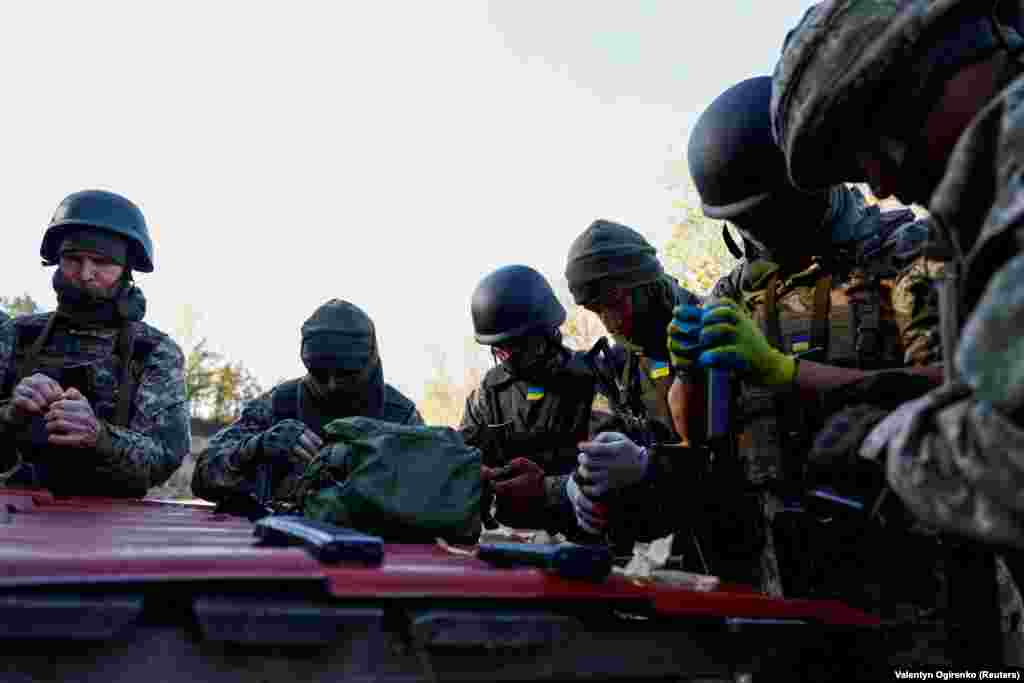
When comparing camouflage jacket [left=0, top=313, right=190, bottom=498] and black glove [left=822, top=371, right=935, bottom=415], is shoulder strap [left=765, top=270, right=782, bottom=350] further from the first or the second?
camouflage jacket [left=0, top=313, right=190, bottom=498]

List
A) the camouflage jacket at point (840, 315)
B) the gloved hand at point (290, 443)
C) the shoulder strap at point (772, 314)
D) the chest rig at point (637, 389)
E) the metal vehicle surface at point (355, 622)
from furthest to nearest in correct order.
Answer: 1. the gloved hand at point (290, 443)
2. the chest rig at point (637, 389)
3. the shoulder strap at point (772, 314)
4. the camouflage jacket at point (840, 315)
5. the metal vehicle surface at point (355, 622)

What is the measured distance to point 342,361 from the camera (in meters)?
4.64

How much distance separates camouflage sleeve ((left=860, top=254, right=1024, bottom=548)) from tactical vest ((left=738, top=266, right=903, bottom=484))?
3.89 feet

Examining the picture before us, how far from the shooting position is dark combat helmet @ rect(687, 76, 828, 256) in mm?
2820

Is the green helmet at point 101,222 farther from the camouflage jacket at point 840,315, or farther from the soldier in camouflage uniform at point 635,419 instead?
the camouflage jacket at point 840,315

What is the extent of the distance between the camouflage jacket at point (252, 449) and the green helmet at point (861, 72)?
280cm

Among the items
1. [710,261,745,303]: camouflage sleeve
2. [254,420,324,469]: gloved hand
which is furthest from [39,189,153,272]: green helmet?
[710,261,745,303]: camouflage sleeve

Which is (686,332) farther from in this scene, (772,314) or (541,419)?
(541,419)

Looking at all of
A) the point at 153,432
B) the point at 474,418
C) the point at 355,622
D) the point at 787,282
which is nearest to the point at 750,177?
the point at 787,282

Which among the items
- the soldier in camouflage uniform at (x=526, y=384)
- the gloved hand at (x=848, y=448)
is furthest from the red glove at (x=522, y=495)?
the gloved hand at (x=848, y=448)

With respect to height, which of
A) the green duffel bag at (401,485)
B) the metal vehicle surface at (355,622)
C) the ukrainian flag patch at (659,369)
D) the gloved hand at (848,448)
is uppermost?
the ukrainian flag patch at (659,369)

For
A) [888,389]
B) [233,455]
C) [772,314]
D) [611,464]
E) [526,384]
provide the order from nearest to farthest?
[888,389], [772,314], [611,464], [233,455], [526,384]

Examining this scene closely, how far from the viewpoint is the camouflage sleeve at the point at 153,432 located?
4.24m

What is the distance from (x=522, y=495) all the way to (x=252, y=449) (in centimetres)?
135
